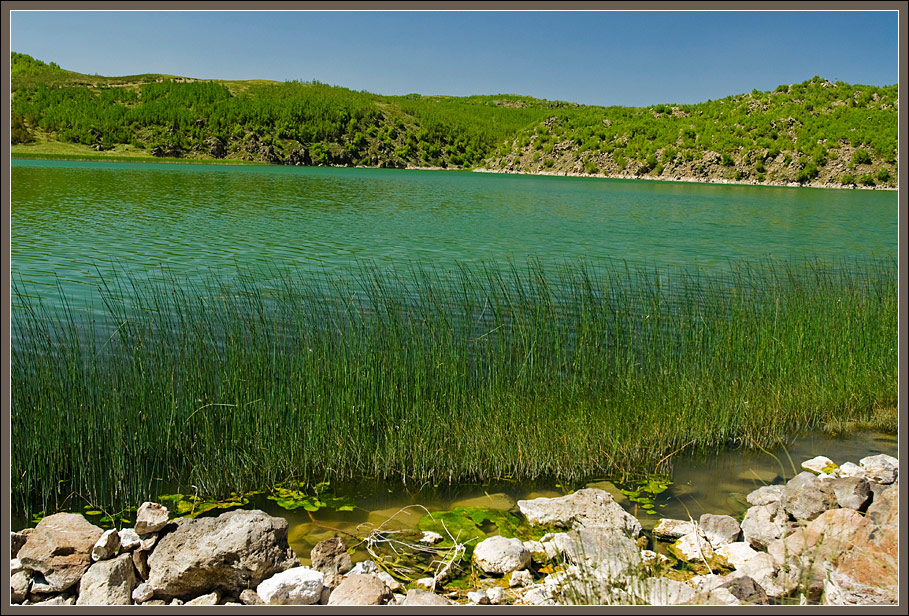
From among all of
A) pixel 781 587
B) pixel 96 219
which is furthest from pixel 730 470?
pixel 96 219

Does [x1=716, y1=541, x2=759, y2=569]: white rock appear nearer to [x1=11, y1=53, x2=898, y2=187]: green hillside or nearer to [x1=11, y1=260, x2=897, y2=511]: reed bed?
[x1=11, y1=260, x2=897, y2=511]: reed bed

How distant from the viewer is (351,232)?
14883mm

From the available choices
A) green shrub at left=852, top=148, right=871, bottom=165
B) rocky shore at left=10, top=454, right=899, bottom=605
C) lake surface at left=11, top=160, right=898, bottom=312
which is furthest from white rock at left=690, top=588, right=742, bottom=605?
green shrub at left=852, top=148, right=871, bottom=165

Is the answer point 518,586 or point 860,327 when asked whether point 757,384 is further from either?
point 518,586

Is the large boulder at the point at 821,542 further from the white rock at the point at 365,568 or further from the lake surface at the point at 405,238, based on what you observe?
the white rock at the point at 365,568

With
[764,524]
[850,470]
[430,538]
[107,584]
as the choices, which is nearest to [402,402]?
[430,538]

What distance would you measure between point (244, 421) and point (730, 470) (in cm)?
318

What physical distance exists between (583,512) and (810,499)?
1138mm

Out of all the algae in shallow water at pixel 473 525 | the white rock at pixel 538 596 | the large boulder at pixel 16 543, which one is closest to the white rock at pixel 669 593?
the white rock at pixel 538 596

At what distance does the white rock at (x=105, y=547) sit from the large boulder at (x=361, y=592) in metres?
1.02

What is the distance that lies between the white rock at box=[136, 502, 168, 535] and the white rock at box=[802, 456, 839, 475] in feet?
12.2

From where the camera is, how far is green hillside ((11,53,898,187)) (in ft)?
178

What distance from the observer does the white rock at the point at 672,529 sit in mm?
3578

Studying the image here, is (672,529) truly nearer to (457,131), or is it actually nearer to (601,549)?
(601,549)
